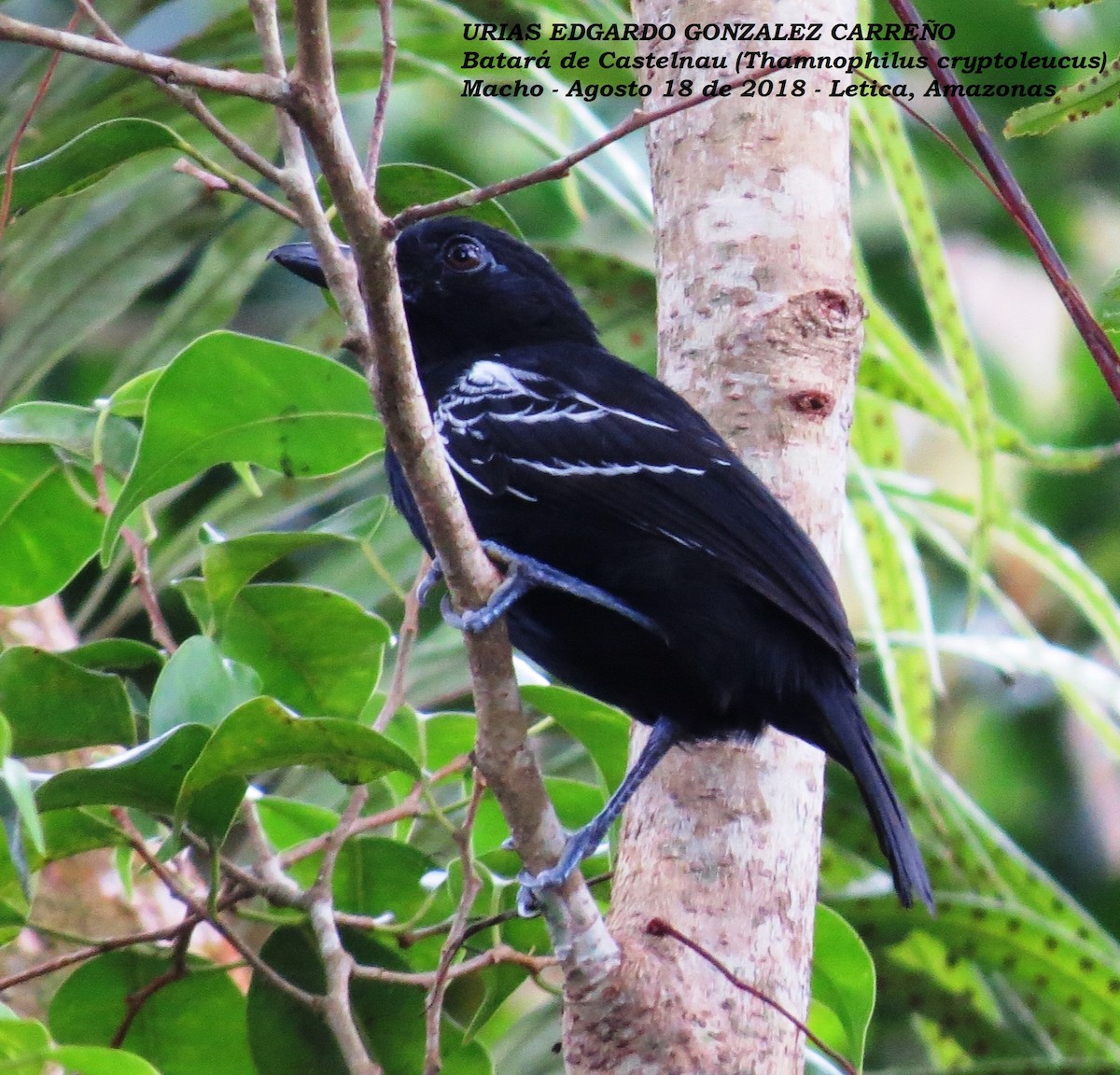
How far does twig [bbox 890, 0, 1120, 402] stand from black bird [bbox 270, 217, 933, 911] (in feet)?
2.19

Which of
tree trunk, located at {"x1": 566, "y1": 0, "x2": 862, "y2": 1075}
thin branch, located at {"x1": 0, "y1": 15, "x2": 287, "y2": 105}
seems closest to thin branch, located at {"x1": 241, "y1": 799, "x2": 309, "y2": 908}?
tree trunk, located at {"x1": 566, "y1": 0, "x2": 862, "y2": 1075}

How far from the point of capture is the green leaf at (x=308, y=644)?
2027 mm

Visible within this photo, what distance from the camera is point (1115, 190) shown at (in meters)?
7.32

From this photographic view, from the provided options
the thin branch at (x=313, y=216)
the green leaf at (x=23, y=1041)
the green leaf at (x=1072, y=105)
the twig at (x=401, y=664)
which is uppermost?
the thin branch at (x=313, y=216)

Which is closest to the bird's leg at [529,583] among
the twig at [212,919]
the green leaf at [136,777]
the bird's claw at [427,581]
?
the bird's claw at [427,581]

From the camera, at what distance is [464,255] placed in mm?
2730

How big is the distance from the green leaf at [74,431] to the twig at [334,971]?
1.92 feet

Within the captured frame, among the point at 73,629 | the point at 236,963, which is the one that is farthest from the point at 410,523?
the point at 73,629

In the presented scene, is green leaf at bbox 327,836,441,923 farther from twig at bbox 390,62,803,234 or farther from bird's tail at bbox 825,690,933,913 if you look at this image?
twig at bbox 390,62,803,234

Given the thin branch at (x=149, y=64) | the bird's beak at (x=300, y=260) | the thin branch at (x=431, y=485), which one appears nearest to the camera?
the thin branch at (x=149, y=64)

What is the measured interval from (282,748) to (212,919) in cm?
22

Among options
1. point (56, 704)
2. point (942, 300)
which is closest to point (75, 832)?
point (56, 704)

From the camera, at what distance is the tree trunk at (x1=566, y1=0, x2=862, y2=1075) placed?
6.21 ft

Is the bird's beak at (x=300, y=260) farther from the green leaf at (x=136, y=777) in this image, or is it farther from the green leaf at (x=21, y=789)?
the green leaf at (x=21, y=789)
